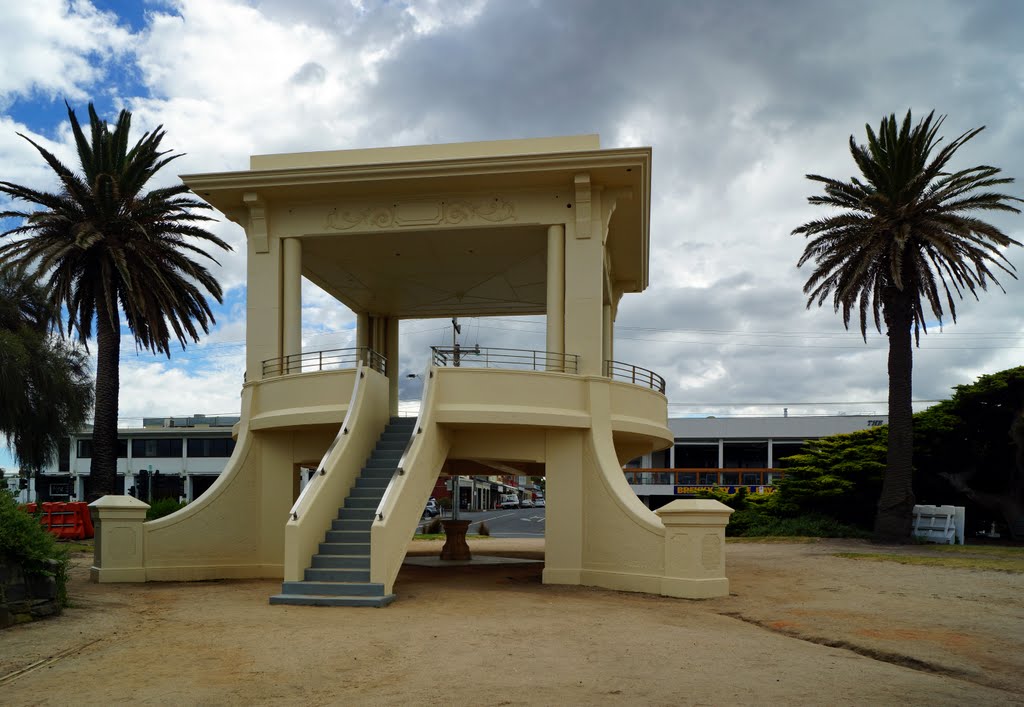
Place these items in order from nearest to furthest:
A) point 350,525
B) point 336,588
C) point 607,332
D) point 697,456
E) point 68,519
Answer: point 336,588 → point 350,525 → point 607,332 → point 68,519 → point 697,456

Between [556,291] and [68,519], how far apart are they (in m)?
20.1

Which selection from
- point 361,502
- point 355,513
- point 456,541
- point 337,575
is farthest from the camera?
point 456,541

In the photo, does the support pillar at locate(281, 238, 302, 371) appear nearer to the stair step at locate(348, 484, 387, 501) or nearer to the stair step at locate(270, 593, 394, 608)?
the stair step at locate(348, 484, 387, 501)

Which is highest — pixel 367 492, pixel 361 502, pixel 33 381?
pixel 33 381

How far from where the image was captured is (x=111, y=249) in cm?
2858

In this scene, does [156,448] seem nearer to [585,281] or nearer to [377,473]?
[377,473]

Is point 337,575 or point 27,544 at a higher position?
point 27,544

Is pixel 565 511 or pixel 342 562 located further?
pixel 565 511

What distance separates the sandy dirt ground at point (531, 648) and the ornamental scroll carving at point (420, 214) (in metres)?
7.56

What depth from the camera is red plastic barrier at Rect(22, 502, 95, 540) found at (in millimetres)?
29734

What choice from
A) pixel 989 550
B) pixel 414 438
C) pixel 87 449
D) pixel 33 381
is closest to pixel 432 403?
pixel 414 438

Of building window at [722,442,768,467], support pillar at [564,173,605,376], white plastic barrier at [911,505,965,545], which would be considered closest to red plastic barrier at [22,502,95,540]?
support pillar at [564,173,605,376]

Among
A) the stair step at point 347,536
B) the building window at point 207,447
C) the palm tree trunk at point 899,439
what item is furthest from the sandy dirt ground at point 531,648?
the building window at point 207,447

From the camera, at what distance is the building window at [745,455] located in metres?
69.2
